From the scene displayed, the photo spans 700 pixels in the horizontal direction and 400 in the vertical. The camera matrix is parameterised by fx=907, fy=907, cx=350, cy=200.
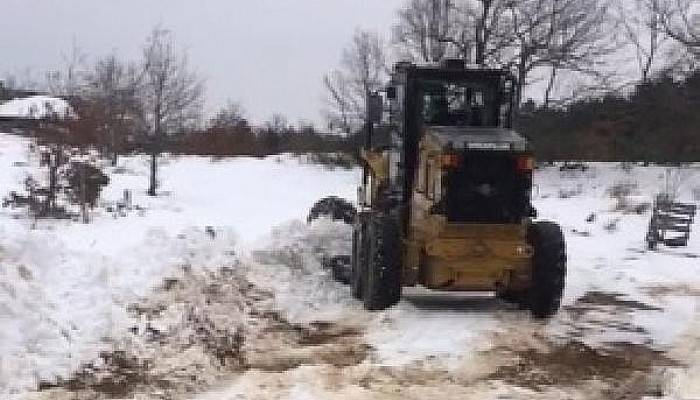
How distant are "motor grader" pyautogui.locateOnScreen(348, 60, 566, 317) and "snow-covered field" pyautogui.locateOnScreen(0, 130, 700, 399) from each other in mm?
385

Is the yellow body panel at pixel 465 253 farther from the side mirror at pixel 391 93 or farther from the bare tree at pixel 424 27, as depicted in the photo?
the bare tree at pixel 424 27

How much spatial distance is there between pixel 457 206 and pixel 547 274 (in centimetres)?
129

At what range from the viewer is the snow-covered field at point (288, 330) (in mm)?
7277

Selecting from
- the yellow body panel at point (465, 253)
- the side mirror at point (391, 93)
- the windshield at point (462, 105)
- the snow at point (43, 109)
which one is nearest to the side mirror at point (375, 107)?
the side mirror at point (391, 93)

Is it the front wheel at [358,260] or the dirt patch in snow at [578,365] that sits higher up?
the front wheel at [358,260]

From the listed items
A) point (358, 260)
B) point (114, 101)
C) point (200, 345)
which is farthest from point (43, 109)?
point (200, 345)

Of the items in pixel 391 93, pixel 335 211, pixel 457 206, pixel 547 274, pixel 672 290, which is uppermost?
pixel 391 93

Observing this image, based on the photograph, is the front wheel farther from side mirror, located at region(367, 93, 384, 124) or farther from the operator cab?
side mirror, located at region(367, 93, 384, 124)

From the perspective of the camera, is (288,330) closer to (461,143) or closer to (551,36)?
(461,143)

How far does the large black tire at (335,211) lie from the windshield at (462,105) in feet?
12.0

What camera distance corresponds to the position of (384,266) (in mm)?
9953

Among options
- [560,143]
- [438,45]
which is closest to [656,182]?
[560,143]

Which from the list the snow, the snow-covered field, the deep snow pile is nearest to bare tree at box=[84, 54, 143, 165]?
the snow

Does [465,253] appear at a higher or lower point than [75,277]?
higher
